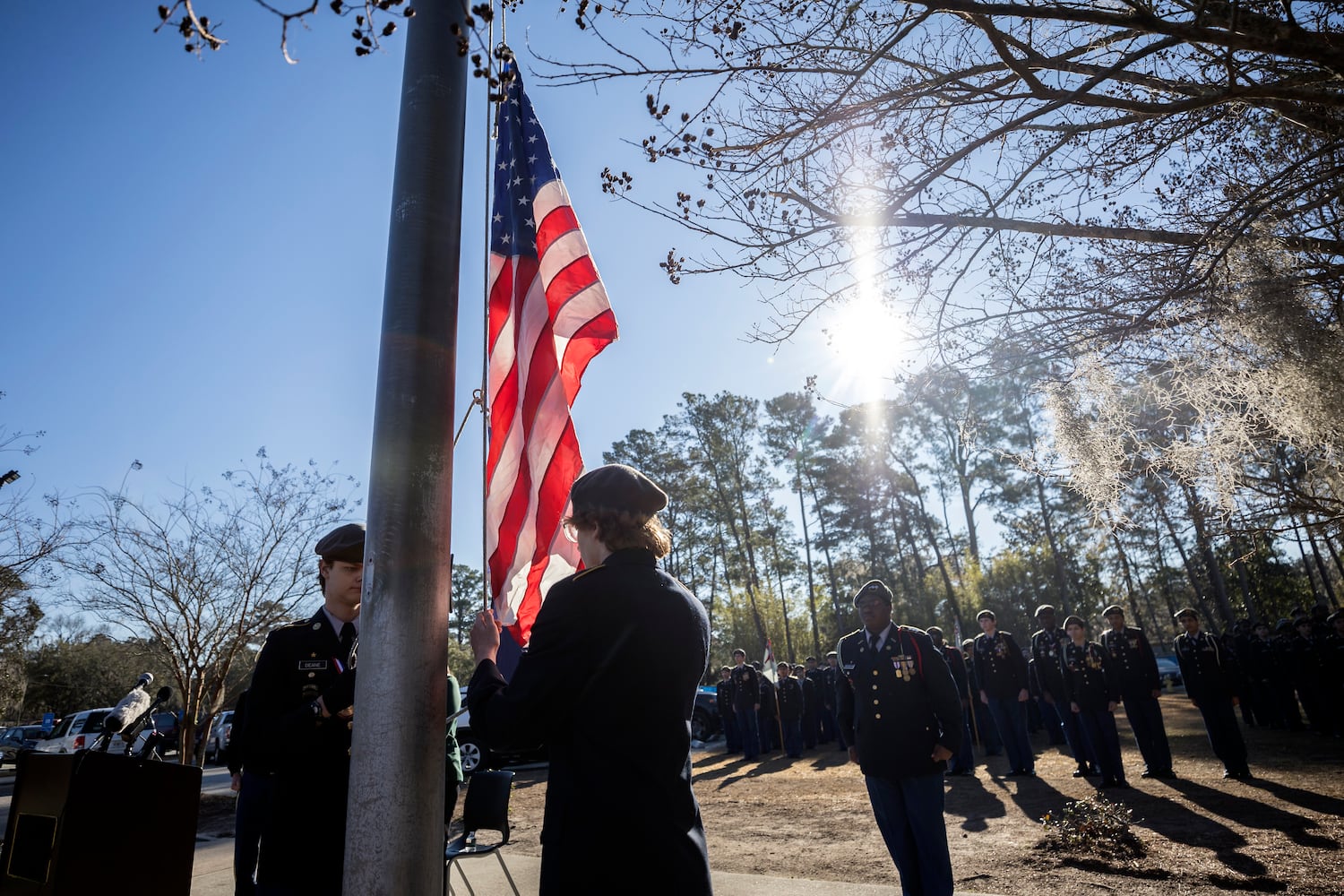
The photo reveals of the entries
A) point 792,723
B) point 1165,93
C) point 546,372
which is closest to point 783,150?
point 1165,93

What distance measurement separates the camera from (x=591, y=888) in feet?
5.69

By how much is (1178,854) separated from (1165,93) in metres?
5.19

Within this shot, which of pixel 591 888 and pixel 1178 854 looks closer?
pixel 591 888

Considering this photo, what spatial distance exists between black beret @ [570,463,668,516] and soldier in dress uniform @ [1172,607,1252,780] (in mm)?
8682

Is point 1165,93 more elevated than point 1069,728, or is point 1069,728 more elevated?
point 1165,93

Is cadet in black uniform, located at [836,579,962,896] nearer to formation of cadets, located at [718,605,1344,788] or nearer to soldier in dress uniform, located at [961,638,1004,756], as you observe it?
formation of cadets, located at [718,605,1344,788]

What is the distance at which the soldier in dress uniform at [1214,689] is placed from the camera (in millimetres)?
7906

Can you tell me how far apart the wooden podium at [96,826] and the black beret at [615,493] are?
65.0 inches

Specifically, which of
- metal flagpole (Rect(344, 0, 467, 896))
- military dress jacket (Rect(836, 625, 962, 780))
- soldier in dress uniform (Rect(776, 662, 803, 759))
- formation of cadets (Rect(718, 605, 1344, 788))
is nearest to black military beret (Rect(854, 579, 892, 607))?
military dress jacket (Rect(836, 625, 962, 780))

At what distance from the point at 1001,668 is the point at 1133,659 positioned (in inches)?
74.0

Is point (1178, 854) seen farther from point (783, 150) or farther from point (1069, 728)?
point (783, 150)

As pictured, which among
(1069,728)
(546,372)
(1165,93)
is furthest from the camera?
(1069,728)

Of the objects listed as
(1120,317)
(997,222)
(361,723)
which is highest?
(997,222)

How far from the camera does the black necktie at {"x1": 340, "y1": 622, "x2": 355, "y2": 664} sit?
2756 mm
